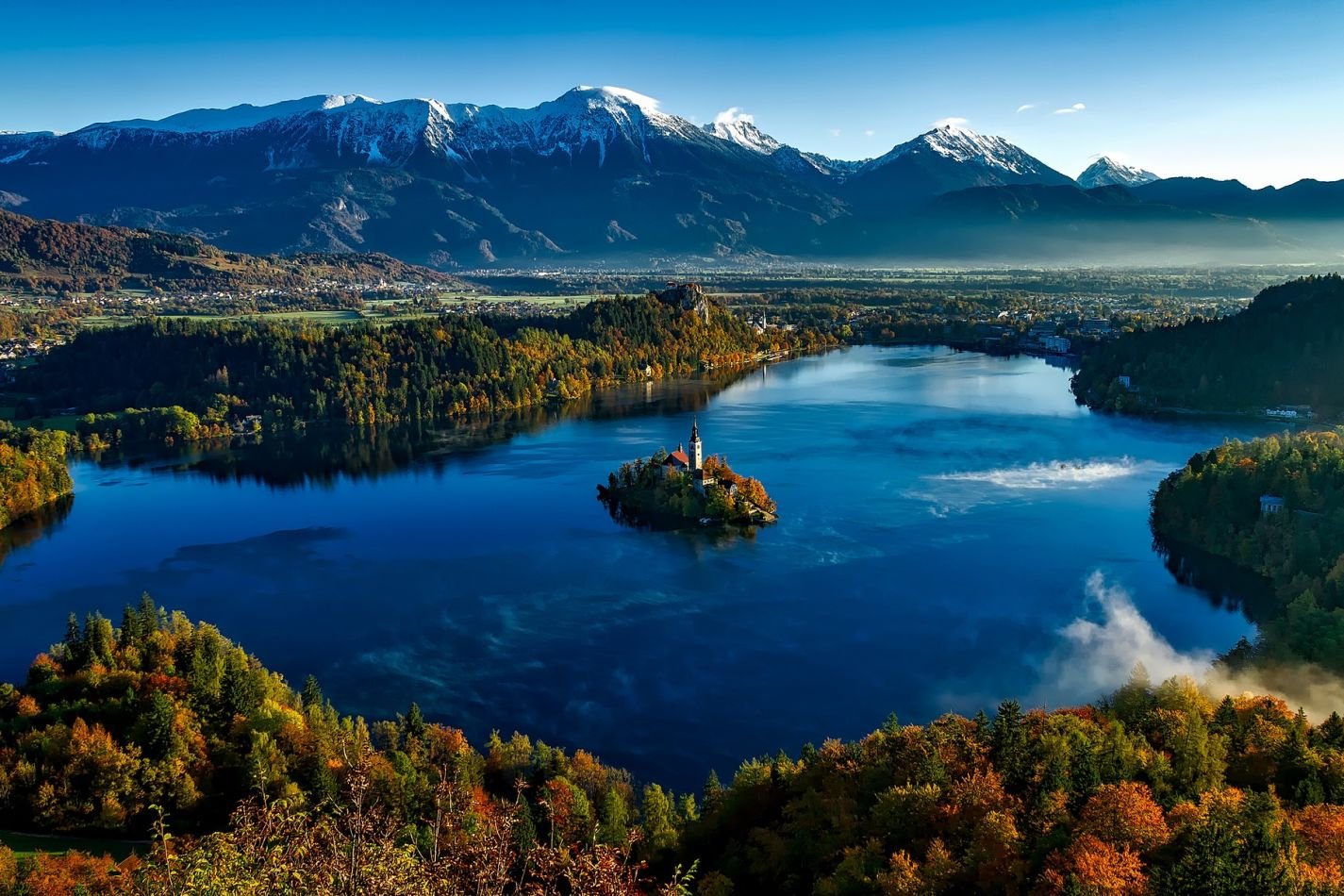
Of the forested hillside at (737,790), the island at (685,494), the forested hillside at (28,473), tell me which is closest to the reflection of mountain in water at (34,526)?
the forested hillside at (28,473)

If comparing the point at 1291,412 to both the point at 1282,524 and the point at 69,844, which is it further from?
the point at 69,844

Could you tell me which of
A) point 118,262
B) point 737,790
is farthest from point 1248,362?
point 118,262

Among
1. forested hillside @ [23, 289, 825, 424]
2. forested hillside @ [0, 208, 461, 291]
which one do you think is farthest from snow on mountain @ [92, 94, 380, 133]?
forested hillside @ [23, 289, 825, 424]

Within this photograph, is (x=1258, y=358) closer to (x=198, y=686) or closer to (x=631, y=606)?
(x=631, y=606)

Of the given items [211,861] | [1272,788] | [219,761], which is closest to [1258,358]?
[1272,788]

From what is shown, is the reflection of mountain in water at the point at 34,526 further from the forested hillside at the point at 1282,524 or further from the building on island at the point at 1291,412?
the building on island at the point at 1291,412

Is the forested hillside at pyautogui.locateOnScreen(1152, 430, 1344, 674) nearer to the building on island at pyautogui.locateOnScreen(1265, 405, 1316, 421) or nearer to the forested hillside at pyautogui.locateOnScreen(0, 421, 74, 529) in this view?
the building on island at pyautogui.locateOnScreen(1265, 405, 1316, 421)
